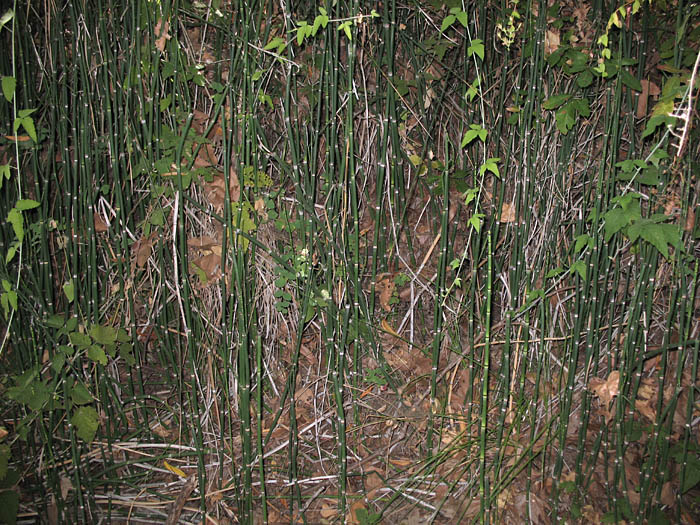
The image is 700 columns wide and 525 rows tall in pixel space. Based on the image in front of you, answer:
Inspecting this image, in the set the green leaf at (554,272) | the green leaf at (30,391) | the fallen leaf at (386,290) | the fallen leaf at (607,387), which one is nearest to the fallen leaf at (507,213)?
the green leaf at (554,272)

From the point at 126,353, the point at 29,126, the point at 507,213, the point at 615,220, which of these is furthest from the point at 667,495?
the point at 29,126

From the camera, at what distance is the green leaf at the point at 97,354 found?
1798 mm

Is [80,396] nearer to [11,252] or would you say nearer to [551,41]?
[11,252]

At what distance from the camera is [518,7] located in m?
1.87

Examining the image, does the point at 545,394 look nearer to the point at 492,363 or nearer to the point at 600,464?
the point at 492,363

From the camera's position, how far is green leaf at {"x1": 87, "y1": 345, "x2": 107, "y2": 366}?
180cm

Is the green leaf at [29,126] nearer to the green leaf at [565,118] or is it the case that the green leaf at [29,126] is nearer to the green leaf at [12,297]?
the green leaf at [12,297]

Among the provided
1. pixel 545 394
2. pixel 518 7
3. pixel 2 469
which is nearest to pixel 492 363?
pixel 545 394

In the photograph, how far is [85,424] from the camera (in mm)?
1806

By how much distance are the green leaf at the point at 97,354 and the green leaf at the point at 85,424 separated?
167 mm

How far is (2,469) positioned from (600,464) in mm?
1913

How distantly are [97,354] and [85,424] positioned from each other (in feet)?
0.74

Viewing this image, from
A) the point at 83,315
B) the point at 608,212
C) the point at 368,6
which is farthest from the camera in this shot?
the point at 83,315

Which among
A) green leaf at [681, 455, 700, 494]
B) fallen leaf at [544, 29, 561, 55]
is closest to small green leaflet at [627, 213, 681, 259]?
fallen leaf at [544, 29, 561, 55]
